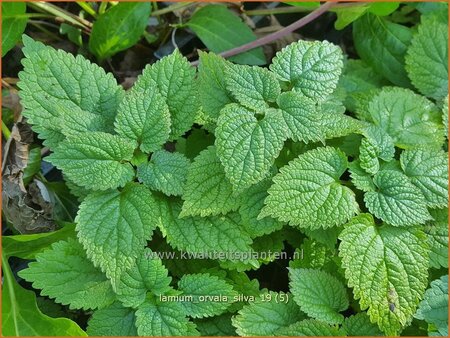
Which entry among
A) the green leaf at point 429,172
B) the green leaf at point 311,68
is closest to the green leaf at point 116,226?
the green leaf at point 311,68

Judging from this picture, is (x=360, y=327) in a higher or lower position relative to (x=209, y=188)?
lower

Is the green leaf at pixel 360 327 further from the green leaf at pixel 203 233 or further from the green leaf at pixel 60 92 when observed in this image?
the green leaf at pixel 60 92

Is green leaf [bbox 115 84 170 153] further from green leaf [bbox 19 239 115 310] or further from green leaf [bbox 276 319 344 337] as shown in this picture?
green leaf [bbox 276 319 344 337]

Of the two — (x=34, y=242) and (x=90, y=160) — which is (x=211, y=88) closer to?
(x=90, y=160)

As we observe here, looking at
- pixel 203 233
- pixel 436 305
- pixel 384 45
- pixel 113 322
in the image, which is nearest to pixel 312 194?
pixel 203 233

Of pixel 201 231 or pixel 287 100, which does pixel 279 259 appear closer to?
pixel 201 231

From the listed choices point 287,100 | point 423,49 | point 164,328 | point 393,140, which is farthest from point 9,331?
point 423,49
